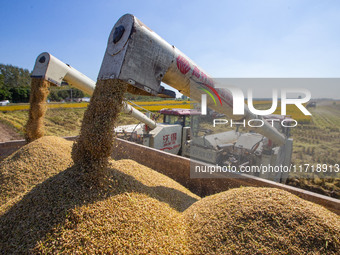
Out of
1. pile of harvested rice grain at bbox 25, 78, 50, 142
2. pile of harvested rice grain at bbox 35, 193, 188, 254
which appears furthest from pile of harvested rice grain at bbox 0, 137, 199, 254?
pile of harvested rice grain at bbox 25, 78, 50, 142

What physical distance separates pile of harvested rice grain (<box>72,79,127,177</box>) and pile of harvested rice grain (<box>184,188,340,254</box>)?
1.35 metres

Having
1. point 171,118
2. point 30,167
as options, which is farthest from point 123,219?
point 171,118

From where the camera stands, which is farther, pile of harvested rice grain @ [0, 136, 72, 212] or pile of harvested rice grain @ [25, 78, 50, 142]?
pile of harvested rice grain @ [25, 78, 50, 142]

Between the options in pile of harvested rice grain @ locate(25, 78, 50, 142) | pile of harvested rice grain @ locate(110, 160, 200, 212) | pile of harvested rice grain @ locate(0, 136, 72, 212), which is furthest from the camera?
pile of harvested rice grain @ locate(25, 78, 50, 142)

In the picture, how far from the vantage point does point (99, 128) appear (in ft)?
7.27

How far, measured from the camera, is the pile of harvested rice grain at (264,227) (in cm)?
195

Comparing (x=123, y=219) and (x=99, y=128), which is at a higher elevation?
(x=99, y=128)

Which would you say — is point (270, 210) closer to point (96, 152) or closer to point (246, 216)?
point (246, 216)

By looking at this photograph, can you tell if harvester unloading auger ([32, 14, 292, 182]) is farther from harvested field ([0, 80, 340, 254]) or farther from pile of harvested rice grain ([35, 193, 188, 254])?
pile of harvested rice grain ([35, 193, 188, 254])

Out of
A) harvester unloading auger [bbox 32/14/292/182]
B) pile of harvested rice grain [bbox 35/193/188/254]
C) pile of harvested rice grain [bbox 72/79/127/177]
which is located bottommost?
pile of harvested rice grain [bbox 35/193/188/254]

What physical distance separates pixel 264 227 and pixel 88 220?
182 cm

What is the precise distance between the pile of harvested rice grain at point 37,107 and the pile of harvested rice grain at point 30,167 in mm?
660

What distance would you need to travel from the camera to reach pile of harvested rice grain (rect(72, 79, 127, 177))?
87.4 inches

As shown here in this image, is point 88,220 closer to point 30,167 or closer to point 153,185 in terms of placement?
point 153,185
